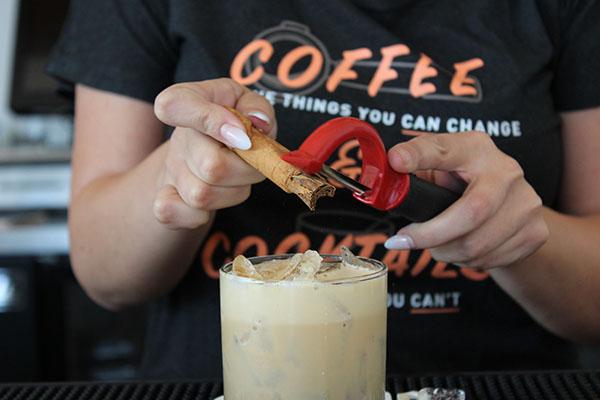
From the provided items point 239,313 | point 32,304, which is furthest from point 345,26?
point 32,304

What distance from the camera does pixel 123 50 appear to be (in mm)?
1122

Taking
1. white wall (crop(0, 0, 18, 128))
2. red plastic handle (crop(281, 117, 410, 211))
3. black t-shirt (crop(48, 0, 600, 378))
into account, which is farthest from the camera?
white wall (crop(0, 0, 18, 128))

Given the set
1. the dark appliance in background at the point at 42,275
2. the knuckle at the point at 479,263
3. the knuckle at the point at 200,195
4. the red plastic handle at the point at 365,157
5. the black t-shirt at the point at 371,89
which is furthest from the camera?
the dark appliance in background at the point at 42,275

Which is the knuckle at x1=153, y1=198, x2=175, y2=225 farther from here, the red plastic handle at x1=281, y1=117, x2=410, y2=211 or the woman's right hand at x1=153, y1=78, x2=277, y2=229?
the red plastic handle at x1=281, y1=117, x2=410, y2=211

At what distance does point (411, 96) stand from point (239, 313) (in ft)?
1.76

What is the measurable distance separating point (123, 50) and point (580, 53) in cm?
67

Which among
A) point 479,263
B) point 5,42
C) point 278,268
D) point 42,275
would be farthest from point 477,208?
point 5,42

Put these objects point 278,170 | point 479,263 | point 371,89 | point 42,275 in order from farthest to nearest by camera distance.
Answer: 1. point 42,275
2. point 371,89
3. point 479,263
4. point 278,170

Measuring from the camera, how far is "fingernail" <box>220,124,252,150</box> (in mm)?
717

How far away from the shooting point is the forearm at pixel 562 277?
3.34 ft

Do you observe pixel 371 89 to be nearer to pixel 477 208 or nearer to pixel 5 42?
pixel 477 208

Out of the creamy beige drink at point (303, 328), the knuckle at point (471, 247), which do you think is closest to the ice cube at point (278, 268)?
the creamy beige drink at point (303, 328)

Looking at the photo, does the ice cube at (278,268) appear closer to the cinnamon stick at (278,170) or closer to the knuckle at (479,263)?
the cinnamon stick at (278,170)

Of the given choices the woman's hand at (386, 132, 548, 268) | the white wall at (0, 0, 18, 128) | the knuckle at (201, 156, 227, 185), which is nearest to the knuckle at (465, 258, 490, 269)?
the woman's hand at (386, 132, 548, 268)
